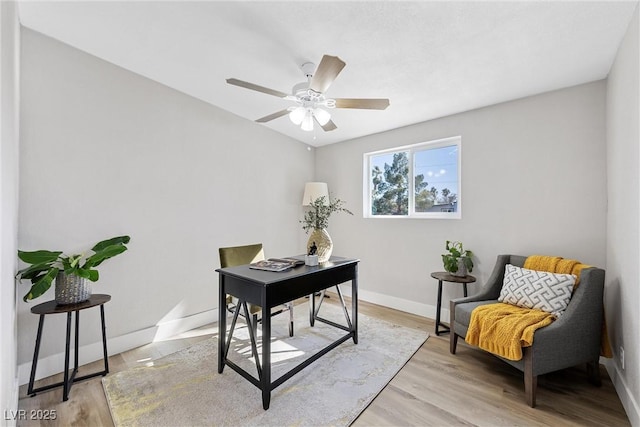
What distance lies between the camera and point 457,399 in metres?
1.87

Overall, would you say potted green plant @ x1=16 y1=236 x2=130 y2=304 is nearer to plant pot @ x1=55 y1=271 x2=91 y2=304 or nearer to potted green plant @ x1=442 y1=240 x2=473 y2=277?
plant pot @ x1=55 y1=271 x2=91 y2=304

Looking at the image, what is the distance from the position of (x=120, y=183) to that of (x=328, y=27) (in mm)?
2198

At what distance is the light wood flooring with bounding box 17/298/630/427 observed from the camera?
167 centimetres

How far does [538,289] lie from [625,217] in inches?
29.8

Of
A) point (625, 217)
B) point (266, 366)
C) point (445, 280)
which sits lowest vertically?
point (266, 366)

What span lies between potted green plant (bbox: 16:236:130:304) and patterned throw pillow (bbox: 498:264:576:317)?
10.6 ft

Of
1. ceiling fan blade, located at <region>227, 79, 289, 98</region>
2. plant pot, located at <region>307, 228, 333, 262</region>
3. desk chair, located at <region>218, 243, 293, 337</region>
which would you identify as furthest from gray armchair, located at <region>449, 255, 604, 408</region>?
ceiling fan blade, located at <region>227, 79, 289, 98</region>

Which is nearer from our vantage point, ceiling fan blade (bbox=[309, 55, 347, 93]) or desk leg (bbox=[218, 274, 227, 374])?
ceiling fan blade (bbox=[309, 55, 347, 93])

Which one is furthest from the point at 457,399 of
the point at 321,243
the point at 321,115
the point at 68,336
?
the point at 68,336

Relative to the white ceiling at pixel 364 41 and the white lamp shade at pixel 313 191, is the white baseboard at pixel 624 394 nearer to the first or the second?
the white ceiling at pixel 364 41

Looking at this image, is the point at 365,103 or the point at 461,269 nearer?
the point at 365,103

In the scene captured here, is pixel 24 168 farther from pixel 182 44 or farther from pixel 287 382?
pixel 287 382

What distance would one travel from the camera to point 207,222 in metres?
3.12

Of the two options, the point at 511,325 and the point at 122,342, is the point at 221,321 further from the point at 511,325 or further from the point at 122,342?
the point at 511,325
